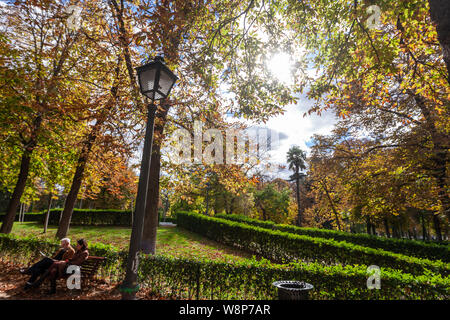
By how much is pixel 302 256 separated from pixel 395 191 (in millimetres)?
5281

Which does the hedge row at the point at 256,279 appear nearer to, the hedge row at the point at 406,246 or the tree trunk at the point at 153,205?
the tree trunk at the point at 153,205

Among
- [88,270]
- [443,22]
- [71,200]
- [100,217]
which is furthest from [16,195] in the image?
[100,217]

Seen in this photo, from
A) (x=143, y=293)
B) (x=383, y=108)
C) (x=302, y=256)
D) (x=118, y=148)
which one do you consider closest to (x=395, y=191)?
(x=383, y=108)

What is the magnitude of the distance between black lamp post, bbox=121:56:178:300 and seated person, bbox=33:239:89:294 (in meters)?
3.10

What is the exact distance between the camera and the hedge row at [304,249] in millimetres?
6866

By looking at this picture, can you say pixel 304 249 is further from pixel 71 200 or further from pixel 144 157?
pixel 71 200

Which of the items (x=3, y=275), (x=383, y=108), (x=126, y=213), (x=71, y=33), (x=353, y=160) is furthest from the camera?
(x=126, y=213)

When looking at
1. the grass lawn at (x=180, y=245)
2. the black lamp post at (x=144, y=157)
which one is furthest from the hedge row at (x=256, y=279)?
the black lamp post at (x=144, y=157)

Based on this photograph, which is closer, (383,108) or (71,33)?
(71,33)

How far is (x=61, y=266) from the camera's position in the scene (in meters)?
5.36

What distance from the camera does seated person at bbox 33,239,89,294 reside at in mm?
5223

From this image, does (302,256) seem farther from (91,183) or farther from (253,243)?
(91,183)

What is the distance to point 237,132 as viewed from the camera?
9.41m

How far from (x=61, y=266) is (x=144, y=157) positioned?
13.1 ft
